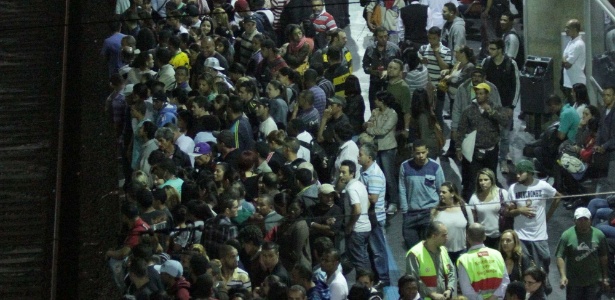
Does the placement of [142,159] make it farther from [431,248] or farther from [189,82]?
[431,248]

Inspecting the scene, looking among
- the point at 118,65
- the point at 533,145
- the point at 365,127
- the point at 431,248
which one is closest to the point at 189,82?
the point at 118,65

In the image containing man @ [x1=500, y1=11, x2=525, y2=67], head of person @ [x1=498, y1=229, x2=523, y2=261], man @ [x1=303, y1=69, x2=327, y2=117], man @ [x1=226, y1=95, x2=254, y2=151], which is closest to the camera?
head of person @ [x1=498, y1=229, x2=523, y2=261]

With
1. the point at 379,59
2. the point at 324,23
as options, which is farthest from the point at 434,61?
the point at 324,23

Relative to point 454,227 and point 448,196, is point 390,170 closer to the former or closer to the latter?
point 448,196

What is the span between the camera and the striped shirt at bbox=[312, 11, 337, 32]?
47.9ft

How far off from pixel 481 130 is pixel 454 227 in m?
2.07

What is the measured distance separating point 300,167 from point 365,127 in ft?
6.30

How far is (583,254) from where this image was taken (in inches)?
384

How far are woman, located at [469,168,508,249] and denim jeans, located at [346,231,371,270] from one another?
806 millimetres

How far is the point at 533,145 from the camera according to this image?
1241 cm

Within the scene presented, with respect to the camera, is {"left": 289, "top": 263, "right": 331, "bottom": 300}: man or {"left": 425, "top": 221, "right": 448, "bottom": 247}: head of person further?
{"left": 425, "top": 221, "right": 448, "bottom": 247}: head of person

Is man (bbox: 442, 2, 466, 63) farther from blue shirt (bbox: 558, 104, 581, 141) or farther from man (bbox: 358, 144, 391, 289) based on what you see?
man (bbox: 358, 144, 391, 289)

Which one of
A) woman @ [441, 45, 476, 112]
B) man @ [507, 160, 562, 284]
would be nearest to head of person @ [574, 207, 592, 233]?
man @ [507, 160, 562, 284]

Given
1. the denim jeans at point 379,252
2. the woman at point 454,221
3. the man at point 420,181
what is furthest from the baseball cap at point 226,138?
the woman at point 454,221
